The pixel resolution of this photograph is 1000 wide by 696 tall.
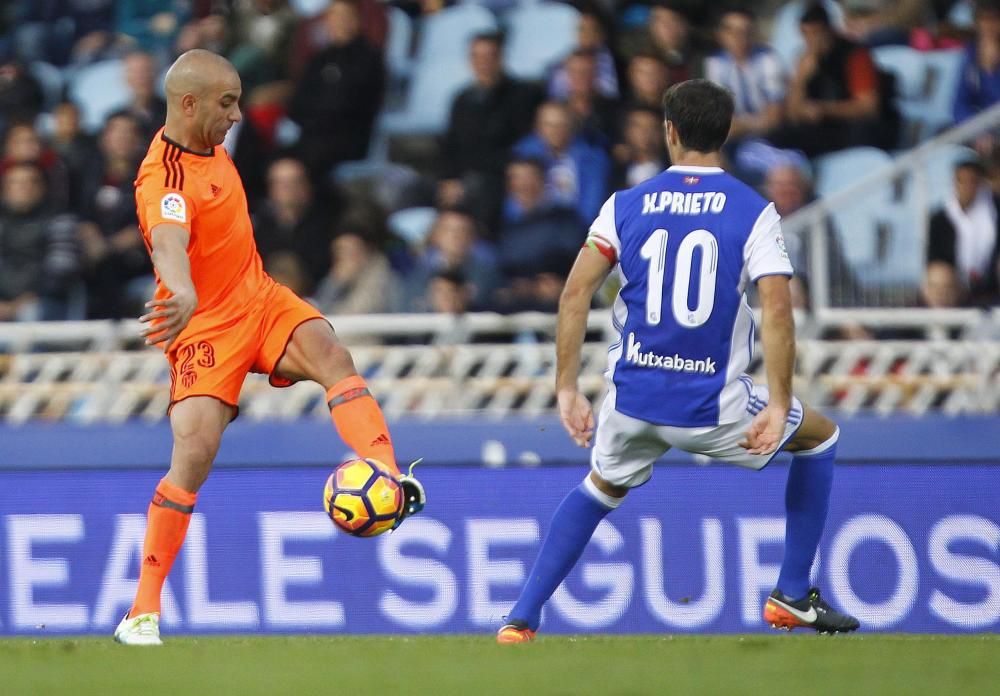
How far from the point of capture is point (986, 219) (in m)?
9.21

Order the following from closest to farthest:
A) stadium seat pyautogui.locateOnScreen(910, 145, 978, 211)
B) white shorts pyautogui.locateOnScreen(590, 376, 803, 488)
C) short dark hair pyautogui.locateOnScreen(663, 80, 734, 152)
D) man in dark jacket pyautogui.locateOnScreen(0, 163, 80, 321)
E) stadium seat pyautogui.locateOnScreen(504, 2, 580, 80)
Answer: short dark hair pyautogui.locateOnScreen(663, 80, 734, 152) < white shorts pyautogui.locateOnScreen(590, 376, 803, 488) < stadium seat pyautogui.locateOnScreen(910, 145, 978, 211) < man in dark jacket pyautogui.locateOnScreen(0, 163, 80, 321) < stadium seat pyautogui.locateOnScreen(504, 2, 580, 80)

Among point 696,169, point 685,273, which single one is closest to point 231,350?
point 685,273

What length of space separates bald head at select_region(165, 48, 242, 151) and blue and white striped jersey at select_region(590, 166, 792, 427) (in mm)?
1370

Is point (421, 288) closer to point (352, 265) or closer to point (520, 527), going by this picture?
A: point (352, 265)

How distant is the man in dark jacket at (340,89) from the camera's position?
10.9m

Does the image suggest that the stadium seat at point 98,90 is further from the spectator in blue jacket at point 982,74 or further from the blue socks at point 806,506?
the blue socks at point 806,506

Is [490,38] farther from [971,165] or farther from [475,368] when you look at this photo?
[971,165]

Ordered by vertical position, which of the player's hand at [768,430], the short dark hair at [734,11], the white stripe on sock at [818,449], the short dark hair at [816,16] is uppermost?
the short dark hair at [734,11]

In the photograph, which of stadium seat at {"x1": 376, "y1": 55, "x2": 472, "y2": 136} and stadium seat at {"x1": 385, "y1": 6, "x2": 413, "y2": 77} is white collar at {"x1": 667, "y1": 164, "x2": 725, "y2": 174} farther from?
→ stadium seat at {"x1": 385, "y1": 6, "x2": 413, "y2": 77}

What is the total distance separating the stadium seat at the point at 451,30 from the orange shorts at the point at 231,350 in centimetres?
532

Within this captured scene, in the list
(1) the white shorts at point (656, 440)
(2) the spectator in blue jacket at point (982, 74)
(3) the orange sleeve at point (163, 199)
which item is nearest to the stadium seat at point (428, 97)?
(2) the spectator in blue jacket at point (982, 74)

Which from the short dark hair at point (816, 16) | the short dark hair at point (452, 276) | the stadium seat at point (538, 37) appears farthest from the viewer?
the stadium seat at point (538, 37)

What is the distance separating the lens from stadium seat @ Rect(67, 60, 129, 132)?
11375 millimetres

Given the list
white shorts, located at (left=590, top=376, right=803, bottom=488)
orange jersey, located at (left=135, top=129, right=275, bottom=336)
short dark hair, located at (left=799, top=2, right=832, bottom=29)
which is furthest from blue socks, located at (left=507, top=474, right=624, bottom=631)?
short dark hair, located at (left=799, top=2, right=832, bottom=29)
